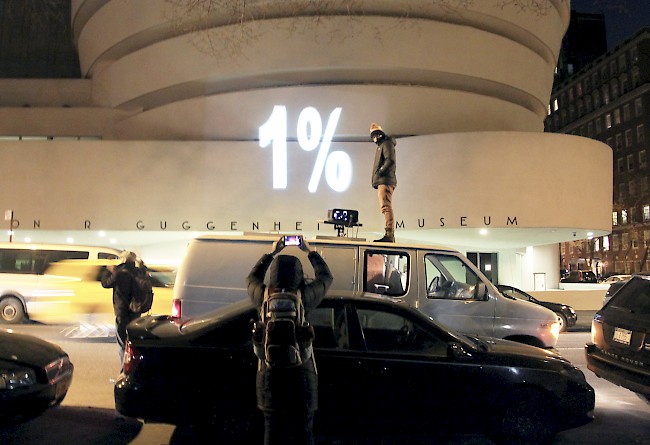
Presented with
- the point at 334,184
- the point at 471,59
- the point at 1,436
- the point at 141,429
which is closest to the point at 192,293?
the point at 141,429

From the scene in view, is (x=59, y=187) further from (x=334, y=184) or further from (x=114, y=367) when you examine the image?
(x=114, y=367)

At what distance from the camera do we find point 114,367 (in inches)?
336

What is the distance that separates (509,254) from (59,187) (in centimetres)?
1800

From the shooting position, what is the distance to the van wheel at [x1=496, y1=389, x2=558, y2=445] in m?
5.16

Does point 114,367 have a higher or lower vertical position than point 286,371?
lower

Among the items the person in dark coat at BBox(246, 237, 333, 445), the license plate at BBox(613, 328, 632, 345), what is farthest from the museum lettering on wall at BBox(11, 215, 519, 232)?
the person in dark coat at BBox(246, 237, 333, 445)

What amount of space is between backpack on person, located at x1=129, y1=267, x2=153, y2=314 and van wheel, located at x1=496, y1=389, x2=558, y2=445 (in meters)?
4.68

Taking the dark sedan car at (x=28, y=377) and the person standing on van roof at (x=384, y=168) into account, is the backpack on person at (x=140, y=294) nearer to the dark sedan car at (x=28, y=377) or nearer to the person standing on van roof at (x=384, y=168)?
the dark sedan car at (x=28, y=377)

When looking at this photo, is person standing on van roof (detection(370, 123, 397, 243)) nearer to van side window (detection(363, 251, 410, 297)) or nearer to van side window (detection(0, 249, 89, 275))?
van side window (detection(363, 251, 410, 297))

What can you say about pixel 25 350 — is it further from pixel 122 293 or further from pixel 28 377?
pixel 122 293

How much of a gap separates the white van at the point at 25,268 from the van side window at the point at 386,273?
9.52m

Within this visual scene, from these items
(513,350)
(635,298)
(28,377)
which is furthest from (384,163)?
(28,377)

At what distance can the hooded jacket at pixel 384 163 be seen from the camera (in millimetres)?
9789

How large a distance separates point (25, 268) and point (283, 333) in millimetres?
12812
